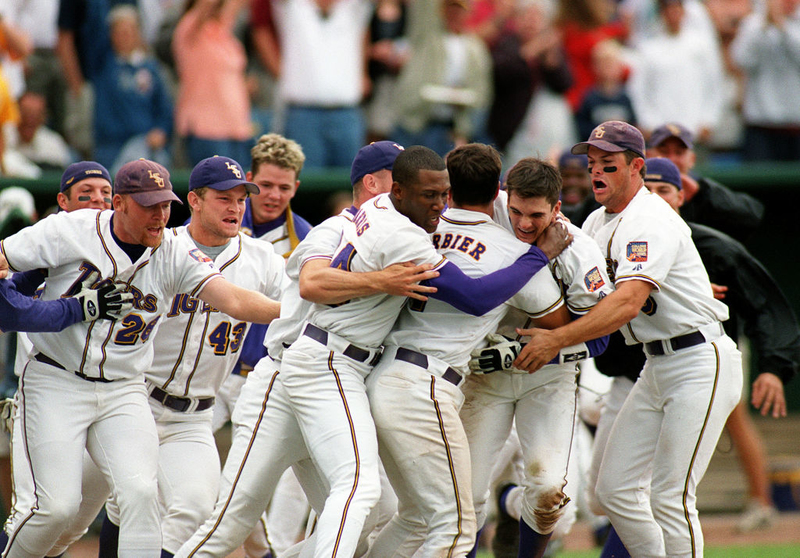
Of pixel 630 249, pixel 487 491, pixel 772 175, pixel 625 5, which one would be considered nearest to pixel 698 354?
pixel 630 249

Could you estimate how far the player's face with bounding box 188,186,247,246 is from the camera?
16.3ft

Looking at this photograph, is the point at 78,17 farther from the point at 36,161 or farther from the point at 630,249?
the point at 630,249

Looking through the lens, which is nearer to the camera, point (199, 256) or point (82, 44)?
point (199, 256)

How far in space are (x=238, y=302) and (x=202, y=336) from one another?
0.49 meters

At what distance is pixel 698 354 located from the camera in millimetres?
4816

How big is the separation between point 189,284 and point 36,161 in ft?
13.9

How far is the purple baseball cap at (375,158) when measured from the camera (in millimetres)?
4852

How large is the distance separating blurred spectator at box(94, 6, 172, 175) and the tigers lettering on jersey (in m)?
4.56

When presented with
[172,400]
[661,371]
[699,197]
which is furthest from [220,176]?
[699,197]

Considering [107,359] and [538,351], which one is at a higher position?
[538,351]

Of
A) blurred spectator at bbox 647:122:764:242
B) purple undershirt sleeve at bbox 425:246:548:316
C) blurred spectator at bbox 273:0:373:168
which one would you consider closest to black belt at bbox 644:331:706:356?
purple undershirt sleeve at bbox 425:246:548:316

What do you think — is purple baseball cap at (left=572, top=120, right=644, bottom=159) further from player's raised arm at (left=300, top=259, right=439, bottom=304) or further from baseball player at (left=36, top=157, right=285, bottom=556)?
baseball player at (left=36, top=157, right=285, bottom=556)

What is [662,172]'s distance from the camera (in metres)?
5.53

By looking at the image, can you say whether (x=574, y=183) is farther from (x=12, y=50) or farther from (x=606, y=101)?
(x=12, y=50)
